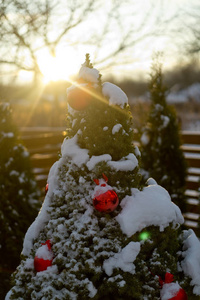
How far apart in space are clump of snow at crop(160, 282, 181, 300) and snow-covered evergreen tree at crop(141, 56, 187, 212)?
3123 millimetres

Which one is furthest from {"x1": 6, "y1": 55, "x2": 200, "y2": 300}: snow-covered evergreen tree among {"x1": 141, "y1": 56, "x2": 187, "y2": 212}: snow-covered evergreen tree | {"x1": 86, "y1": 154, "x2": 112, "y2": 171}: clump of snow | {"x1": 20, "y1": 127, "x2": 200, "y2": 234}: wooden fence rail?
{"x1": 20, "y1": 127, "x2": 200, "y2": 234}: wooden fence rail

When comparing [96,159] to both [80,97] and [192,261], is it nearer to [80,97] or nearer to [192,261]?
[80,97]

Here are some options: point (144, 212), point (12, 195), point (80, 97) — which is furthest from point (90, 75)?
point (12, 195)

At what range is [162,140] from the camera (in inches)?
212

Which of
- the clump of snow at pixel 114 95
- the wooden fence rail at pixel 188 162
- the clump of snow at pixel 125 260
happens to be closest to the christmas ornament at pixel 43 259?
the clump of snow at pixel 125 260

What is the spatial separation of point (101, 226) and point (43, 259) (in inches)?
20.6

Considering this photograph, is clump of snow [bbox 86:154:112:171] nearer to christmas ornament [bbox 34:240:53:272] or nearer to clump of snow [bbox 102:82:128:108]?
clump of snow [bbox 102:82:128:108]

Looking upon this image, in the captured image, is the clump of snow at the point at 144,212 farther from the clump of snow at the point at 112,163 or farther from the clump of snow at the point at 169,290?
the clump of snow at the point at 169,290

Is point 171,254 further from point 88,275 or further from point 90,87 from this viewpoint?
point 90,87

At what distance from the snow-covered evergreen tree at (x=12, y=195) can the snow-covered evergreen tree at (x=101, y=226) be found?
188 cm

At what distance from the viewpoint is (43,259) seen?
2338mm

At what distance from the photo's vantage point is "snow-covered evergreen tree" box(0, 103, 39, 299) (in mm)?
4375

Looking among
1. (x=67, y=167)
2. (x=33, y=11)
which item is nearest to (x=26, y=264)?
(x=67, y=167)

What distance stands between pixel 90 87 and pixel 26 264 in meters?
1.59
